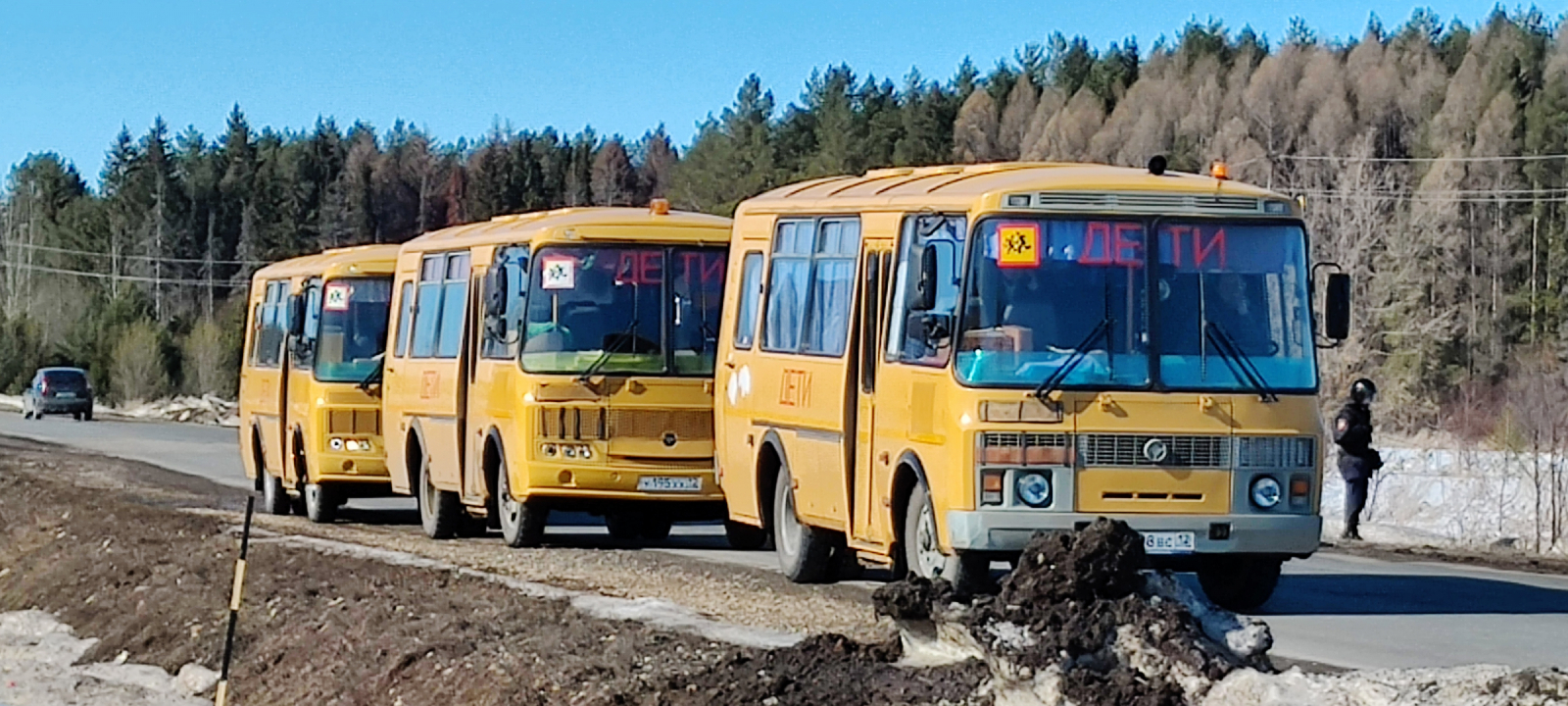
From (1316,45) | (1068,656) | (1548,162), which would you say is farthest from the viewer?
(1316,45)

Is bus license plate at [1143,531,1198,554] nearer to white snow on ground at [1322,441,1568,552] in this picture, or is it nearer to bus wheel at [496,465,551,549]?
bus wheel at [496,465,551,549]

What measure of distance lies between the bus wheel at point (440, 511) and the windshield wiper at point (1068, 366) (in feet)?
32.1

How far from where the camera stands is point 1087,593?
1013 centimetres

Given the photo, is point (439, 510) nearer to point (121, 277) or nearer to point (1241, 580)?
point (1241, 580)

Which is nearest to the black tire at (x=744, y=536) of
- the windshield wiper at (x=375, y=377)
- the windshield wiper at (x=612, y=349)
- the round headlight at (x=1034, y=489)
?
the windshield wiper at (x=612, y=349)

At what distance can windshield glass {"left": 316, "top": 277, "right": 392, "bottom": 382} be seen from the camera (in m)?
25.8

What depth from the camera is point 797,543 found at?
1694 cm

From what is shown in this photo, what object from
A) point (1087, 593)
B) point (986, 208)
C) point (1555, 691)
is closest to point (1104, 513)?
point (986, 208)

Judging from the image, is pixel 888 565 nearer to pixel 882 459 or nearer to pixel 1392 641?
pixel 882 459

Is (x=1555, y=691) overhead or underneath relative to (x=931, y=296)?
underneath

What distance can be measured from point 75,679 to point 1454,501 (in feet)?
74.3

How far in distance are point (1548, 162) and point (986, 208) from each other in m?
82.1

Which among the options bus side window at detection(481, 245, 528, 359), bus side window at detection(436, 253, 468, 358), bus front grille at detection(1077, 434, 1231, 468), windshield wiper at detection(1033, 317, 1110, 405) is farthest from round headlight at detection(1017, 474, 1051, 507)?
bus side window at detection(436, 253, 468, 358)

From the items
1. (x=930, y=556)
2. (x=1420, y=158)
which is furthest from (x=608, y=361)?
(x=1420, y=158)
